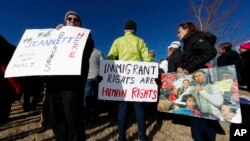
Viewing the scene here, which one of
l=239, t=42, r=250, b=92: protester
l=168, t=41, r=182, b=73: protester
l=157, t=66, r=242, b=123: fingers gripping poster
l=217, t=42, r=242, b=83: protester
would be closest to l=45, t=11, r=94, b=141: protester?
l=157, t=66, r=242, b=123: fingers gripping poster

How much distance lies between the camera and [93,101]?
18.1ft

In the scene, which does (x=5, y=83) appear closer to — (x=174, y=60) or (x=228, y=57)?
(x=174, y=60)

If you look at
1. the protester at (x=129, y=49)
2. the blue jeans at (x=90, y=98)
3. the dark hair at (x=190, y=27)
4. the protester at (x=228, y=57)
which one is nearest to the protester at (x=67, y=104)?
the protester at (x=129, y=49)

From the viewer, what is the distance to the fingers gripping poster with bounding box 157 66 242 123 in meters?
3.32

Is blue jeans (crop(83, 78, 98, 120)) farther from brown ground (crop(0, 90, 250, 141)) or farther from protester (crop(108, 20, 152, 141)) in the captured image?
protester (crop(108, 20, 152, 141))

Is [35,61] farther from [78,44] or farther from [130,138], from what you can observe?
[130,138]

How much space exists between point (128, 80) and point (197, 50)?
4.74 ft

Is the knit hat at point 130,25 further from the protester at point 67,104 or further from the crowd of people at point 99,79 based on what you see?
the protester at point 67,104

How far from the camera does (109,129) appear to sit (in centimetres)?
508

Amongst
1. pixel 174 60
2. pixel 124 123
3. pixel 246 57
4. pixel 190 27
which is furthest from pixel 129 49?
pixel 246 57

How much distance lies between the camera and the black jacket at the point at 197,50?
326 centimetres

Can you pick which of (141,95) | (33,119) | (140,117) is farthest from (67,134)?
(33,119)

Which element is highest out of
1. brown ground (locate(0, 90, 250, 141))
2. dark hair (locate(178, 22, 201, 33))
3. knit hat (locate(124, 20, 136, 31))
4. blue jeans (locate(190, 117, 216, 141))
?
knit hat (locate(124, 20, 136, 31))

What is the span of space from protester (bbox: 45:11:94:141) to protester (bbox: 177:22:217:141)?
142 centimetres
